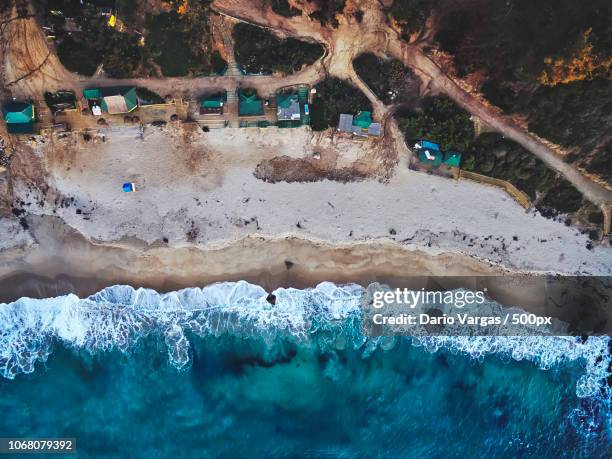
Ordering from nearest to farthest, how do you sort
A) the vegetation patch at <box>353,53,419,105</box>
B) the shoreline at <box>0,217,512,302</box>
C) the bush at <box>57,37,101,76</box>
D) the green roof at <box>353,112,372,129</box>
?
the bush at <box>57,37,101,76</box> → the vegetation patch at <box>353,53,419,105</box> → the green roof at <box>353,112,372,129</box> → the shoreline at <box>0,217,512,302</box>

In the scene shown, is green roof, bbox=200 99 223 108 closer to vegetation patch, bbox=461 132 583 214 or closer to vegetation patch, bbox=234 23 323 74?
vegetation patch, bbox=234 23 323 74

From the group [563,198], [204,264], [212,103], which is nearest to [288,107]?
[212,103]

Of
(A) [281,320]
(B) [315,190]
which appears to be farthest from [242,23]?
(A) [281,320]

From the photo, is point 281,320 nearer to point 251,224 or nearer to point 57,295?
point 251,224

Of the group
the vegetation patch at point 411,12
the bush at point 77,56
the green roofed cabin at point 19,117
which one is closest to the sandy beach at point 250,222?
Answer: the green roofed cabin at point 19,117

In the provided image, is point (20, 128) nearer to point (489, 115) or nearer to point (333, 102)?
point (333, 102)

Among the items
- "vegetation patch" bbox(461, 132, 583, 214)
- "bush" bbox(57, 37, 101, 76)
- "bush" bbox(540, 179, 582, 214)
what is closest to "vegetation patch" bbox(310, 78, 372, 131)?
"vegetation patch" bbox(461, 132, 583, 214)
